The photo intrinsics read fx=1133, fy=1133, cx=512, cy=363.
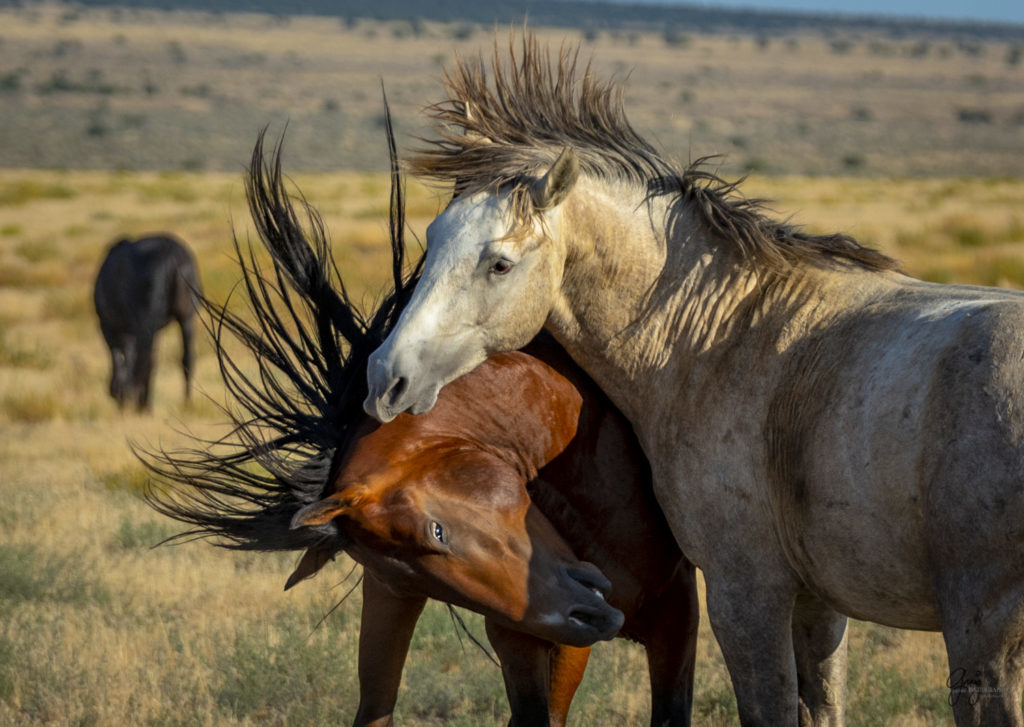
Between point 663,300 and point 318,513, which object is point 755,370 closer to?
point 663,300

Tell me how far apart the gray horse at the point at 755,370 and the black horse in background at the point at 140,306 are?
7.25m

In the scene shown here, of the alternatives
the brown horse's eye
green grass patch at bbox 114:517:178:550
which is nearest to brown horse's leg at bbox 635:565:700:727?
the brown horse's eye

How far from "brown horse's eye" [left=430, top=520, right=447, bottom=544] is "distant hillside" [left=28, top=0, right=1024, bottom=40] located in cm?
10210

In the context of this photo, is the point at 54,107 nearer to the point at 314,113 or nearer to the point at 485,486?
the point at 314,113

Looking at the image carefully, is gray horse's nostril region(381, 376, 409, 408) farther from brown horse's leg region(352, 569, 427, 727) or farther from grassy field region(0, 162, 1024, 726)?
grassy field region(0, 162, 1024, 726)

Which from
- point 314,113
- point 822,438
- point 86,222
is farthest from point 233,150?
point 822,438

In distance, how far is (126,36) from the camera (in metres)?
89.8

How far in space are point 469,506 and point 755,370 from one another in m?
0.86

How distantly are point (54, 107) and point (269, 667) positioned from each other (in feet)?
180

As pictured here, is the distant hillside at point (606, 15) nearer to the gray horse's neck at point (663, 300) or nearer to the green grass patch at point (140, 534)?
the green grass patch at point (140, 534)

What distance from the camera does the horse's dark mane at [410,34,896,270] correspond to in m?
3.06

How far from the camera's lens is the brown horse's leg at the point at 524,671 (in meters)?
3.05

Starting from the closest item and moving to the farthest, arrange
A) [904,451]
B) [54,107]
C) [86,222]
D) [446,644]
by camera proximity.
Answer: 1. [904,451]
2. [446,644]
3. [86,222]
4. [54,107]

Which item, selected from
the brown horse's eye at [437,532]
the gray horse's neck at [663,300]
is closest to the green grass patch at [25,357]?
the gray horse's neck at [663,300]
